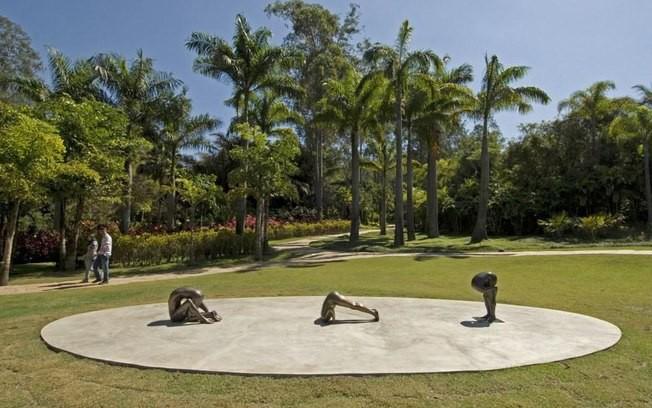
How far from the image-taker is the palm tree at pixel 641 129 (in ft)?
92.4

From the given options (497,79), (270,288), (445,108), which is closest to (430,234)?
(445,108)

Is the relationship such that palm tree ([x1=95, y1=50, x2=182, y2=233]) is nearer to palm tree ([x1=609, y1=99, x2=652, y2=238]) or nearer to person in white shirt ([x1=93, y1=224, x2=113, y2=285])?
person in white shirt ([x1=93, y1=224, x2=113, y2=285])

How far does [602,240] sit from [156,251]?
23101 mm

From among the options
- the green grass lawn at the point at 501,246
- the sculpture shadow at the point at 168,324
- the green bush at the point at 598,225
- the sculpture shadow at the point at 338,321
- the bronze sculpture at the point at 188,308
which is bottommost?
the sculpture shadow at the point at 338,321

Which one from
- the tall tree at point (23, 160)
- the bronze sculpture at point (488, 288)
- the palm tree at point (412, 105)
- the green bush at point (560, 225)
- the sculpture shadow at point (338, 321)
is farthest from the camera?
the green bush at point (560, 225)

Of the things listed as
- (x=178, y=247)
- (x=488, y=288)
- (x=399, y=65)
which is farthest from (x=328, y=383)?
(x=399, y=65)

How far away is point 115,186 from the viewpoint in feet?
65.3

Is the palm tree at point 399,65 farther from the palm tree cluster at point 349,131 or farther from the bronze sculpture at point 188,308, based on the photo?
the bronze sculpture at point 188,308

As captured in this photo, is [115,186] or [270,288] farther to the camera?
[115,186]

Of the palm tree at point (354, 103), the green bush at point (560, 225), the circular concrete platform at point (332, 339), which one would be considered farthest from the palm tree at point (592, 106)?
the circular concrete platform at point (332, 339)

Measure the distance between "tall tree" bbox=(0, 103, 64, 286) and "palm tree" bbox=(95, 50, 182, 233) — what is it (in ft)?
25.9

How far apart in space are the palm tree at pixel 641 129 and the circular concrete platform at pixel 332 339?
2427 cm

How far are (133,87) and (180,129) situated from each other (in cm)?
658

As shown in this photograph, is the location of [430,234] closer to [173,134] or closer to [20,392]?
[173,134]
